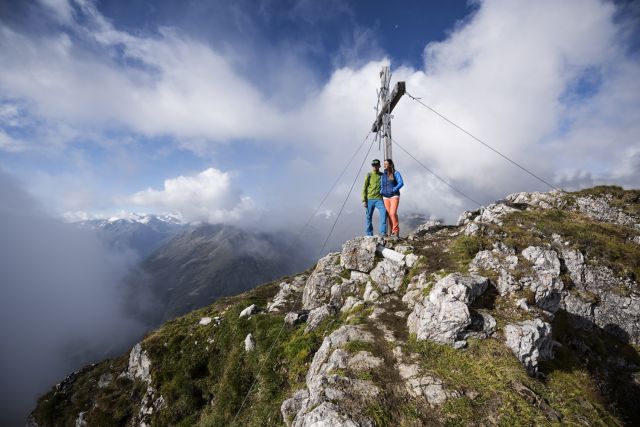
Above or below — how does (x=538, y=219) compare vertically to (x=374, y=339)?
above

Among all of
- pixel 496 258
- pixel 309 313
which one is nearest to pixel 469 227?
pixel 496 258

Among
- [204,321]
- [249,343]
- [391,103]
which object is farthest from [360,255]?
[204,321]

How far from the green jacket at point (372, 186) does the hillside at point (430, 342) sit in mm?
3074

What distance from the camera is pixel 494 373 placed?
10141 mm

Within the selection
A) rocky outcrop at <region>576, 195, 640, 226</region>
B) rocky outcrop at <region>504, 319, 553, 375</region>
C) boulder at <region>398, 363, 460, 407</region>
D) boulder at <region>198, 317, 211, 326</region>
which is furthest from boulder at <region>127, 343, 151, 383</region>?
rocky outcrop at <region>576, 195, 640, 226</region>

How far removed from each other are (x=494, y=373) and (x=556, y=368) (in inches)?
136

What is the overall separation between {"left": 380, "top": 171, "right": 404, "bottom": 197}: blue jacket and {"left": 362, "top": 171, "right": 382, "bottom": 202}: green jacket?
13.7 inches

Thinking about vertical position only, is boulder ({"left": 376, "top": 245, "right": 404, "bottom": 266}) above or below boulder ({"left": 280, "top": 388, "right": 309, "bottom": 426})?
above

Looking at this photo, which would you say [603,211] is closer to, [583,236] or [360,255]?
[583,236]

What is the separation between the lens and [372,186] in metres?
21.1

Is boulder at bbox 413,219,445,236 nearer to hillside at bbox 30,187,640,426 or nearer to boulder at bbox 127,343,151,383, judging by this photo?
hillside at bbox 30,187,640,426

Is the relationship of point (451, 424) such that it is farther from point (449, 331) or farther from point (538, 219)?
point (538, 219)

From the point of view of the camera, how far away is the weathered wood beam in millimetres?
21469

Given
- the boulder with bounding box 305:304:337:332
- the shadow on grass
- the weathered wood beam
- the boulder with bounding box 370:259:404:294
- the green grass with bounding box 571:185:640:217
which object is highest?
the weathered wood beam
